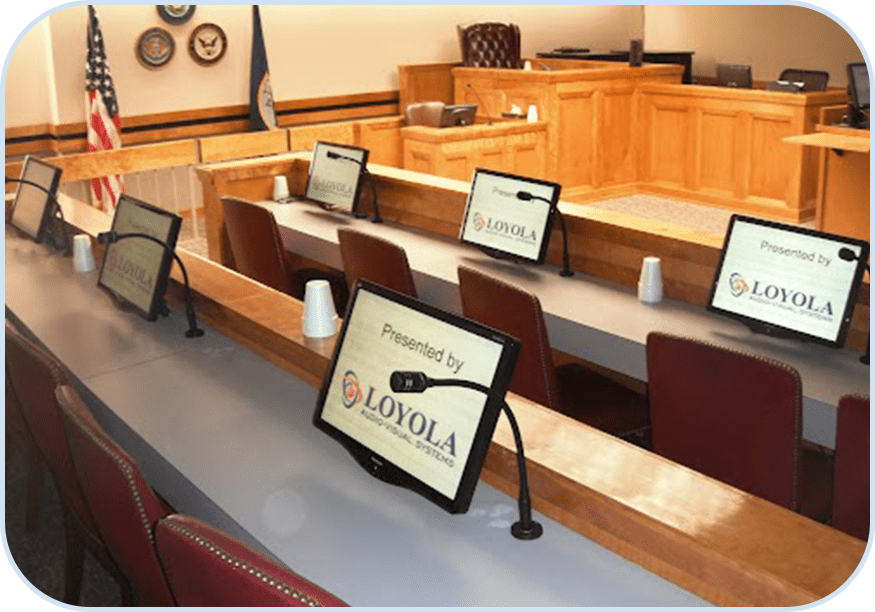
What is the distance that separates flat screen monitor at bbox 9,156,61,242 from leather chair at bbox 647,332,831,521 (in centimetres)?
275

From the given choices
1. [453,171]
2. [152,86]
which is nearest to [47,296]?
[453,171]

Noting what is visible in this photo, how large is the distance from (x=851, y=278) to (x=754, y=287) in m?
0.29

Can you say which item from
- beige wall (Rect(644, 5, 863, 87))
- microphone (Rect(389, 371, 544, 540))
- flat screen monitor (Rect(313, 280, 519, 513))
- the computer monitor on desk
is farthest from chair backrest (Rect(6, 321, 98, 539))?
beige wall (Rect(644, 5, 863, 87))

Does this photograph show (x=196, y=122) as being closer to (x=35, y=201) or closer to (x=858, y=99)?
(x=35, y=201)

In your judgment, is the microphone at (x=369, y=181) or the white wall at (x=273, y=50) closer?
the microphone at (x=369, y=181)

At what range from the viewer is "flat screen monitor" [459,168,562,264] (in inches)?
136

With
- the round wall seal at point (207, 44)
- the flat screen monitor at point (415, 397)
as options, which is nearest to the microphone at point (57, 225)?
the flat screen monitor at point (415, 397)

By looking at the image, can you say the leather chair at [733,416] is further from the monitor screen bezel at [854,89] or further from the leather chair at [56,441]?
the monitor screen bezel at [854,89]

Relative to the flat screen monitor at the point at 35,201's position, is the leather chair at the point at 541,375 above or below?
below

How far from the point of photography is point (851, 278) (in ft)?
8.40

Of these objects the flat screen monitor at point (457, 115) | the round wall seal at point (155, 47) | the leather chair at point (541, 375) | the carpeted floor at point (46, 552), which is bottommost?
the carpeted floor at point (46, 552)

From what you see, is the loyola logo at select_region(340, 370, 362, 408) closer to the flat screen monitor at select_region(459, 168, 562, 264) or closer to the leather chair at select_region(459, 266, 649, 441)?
the leather chair at select_region(459, 266, 649, 441)

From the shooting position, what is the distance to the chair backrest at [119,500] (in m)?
1.68

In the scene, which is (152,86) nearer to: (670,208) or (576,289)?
(670,208)
